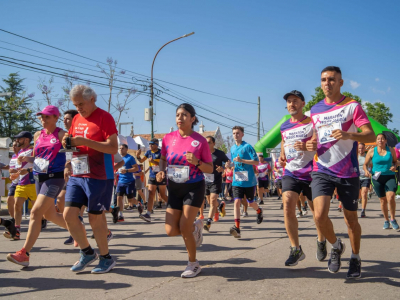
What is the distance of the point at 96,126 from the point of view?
15.3 ft

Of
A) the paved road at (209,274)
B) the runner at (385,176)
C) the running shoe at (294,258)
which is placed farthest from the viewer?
the runner at (385,176)

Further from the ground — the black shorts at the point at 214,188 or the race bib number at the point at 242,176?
the race bib number at the point at 242,176

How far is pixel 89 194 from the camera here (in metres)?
4.59

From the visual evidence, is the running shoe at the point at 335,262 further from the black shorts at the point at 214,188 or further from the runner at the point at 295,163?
the black shorts at the point at 214,188

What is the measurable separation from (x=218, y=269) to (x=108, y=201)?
1540 mm

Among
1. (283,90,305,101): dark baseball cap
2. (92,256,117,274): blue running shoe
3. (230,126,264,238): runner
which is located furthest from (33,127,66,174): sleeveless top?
(230,126,264,238): runner

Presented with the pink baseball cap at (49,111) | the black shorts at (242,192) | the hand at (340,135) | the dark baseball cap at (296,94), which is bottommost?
the black shorts at (242,192)

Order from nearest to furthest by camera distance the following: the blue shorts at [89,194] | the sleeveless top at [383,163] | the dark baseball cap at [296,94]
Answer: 1. the blue shorts at [89,194]
2. the dark baseball cap at [296,94]
3. the sleeveless top at [383,163]

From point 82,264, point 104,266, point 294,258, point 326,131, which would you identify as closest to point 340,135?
point 326,131

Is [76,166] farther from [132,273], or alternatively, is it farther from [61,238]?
[61,238]

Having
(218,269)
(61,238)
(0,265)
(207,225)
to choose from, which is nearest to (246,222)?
(207,225)

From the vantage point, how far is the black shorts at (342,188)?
4336 mm

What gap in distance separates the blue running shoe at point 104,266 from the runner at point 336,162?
2.46 meters

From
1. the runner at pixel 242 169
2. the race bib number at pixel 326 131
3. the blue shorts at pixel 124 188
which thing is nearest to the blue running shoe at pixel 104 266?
the race bib number at pixel 326 131
